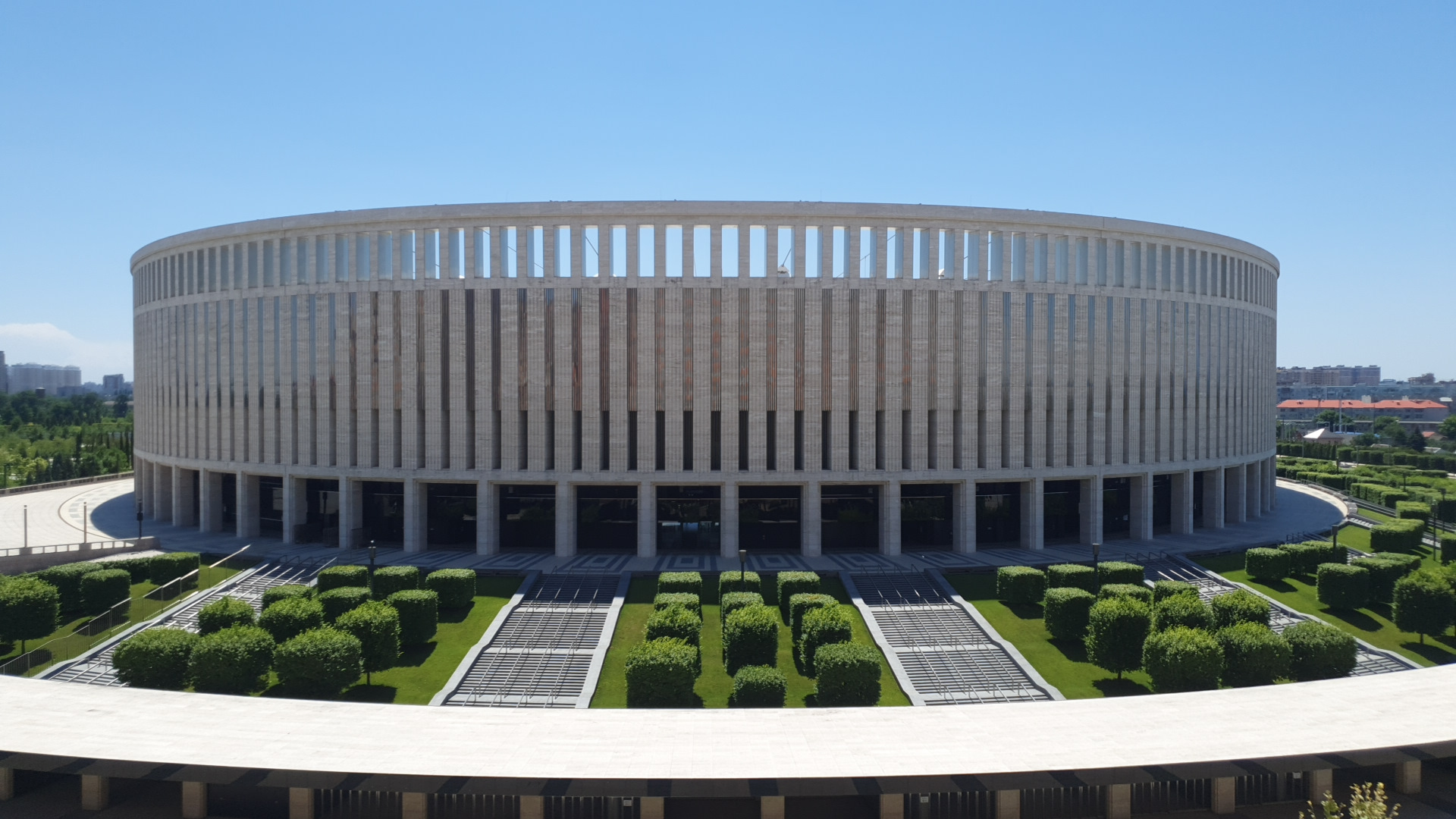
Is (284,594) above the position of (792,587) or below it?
above

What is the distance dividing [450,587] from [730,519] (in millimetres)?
17094

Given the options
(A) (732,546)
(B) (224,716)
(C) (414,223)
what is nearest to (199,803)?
(B) (224,716)

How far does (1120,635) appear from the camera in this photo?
2950cm

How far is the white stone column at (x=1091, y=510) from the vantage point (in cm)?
5041

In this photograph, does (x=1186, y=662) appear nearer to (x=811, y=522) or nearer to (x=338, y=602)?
(x=811, y=522)

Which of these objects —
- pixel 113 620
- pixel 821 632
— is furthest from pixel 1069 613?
pixel 113 620

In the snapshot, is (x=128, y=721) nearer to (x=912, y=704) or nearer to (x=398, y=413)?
(x=912, y=704)

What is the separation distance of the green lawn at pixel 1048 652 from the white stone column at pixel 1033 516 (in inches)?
383

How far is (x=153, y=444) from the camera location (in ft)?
196

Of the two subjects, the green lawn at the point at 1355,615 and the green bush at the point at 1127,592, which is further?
the green lawn at the point at 1355,615

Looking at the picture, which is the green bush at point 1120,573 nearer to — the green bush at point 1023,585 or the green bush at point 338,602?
the green bush at point 1023,585

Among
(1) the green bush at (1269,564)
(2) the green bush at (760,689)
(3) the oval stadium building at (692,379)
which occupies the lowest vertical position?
(2) the green bush at (760,689)

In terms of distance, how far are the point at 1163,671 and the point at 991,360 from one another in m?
24.9

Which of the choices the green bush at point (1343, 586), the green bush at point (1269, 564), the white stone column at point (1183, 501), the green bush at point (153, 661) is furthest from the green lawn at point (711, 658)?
the white stone column at point (1183, 501)
